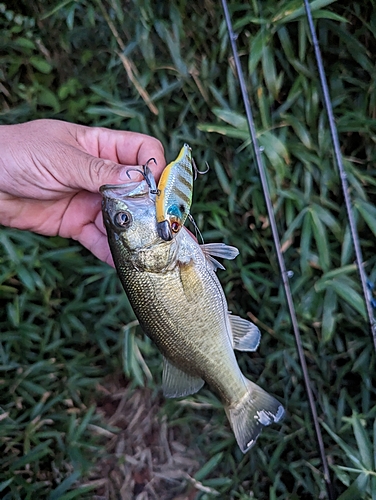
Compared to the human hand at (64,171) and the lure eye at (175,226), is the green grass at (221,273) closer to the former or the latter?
the human hand at (64,171)

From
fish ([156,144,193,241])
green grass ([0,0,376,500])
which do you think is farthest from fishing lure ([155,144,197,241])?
green grass ([0,0,376,500])

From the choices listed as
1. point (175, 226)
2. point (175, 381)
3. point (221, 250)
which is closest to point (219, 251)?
point (221, 250)

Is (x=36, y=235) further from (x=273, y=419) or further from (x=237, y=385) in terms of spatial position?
(x=273, y=419)

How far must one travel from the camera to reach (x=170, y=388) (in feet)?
5.25

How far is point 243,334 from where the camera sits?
5.39 feet

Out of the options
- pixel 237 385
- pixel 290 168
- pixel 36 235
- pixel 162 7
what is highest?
pixel 162 7

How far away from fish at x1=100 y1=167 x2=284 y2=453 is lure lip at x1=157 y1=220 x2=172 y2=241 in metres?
0.01

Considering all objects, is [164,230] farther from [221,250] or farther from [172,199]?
[221,250]

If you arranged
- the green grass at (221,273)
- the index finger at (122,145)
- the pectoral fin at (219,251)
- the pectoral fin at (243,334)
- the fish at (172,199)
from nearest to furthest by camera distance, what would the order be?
the fish at (172,199) < the pectoral fin at (219,251) < the pectoral fin at (243,334) < the index finger at (122,145) < the green grass at (221,273)

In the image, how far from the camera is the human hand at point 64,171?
1.67m

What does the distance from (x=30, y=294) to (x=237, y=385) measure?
1.31 metres

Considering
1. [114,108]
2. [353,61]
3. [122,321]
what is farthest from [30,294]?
[353,61]

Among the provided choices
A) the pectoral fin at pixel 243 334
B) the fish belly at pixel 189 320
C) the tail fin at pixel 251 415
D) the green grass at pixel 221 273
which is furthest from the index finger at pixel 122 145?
the tail fin at pixel 251 415

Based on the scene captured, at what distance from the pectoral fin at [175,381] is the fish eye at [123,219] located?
0.53 m
